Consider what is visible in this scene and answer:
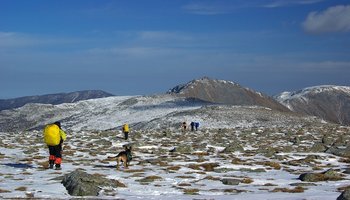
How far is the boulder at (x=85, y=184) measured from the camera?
18016 millimetres

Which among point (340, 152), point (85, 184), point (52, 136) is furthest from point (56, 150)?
point (340, 152)

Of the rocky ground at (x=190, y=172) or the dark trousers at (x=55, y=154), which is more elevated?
the dark trousers at (x=55, y=154)

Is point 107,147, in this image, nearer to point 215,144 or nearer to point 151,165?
point 215,144

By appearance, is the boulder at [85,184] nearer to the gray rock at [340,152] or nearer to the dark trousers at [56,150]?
the dark trousers at [56,150]

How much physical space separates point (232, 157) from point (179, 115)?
57996mm

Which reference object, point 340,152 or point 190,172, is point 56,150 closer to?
point 190,172

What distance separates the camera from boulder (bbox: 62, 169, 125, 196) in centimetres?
1802

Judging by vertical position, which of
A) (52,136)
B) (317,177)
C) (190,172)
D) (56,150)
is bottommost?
(317,177)

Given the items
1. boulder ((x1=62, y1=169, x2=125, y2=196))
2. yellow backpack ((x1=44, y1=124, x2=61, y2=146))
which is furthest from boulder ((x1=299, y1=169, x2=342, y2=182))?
yellow backpack ((x1=44, y1=124, x2=61, y2=146))

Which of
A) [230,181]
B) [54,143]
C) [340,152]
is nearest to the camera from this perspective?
[230,181]

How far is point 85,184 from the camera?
18469mm

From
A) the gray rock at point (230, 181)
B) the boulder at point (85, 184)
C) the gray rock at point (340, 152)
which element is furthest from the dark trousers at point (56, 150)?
the gray rock at point (340, 152)

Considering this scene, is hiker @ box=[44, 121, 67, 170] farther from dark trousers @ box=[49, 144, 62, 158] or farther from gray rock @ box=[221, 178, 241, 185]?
gray rock @ box=[221, 178, 241, 185]

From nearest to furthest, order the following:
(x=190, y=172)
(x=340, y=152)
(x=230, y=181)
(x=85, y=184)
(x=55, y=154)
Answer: (x=85, y=184) < (x=230, y=181) < (x=190, y=172) < (x=55, y=154) < (x=340, y=152)
